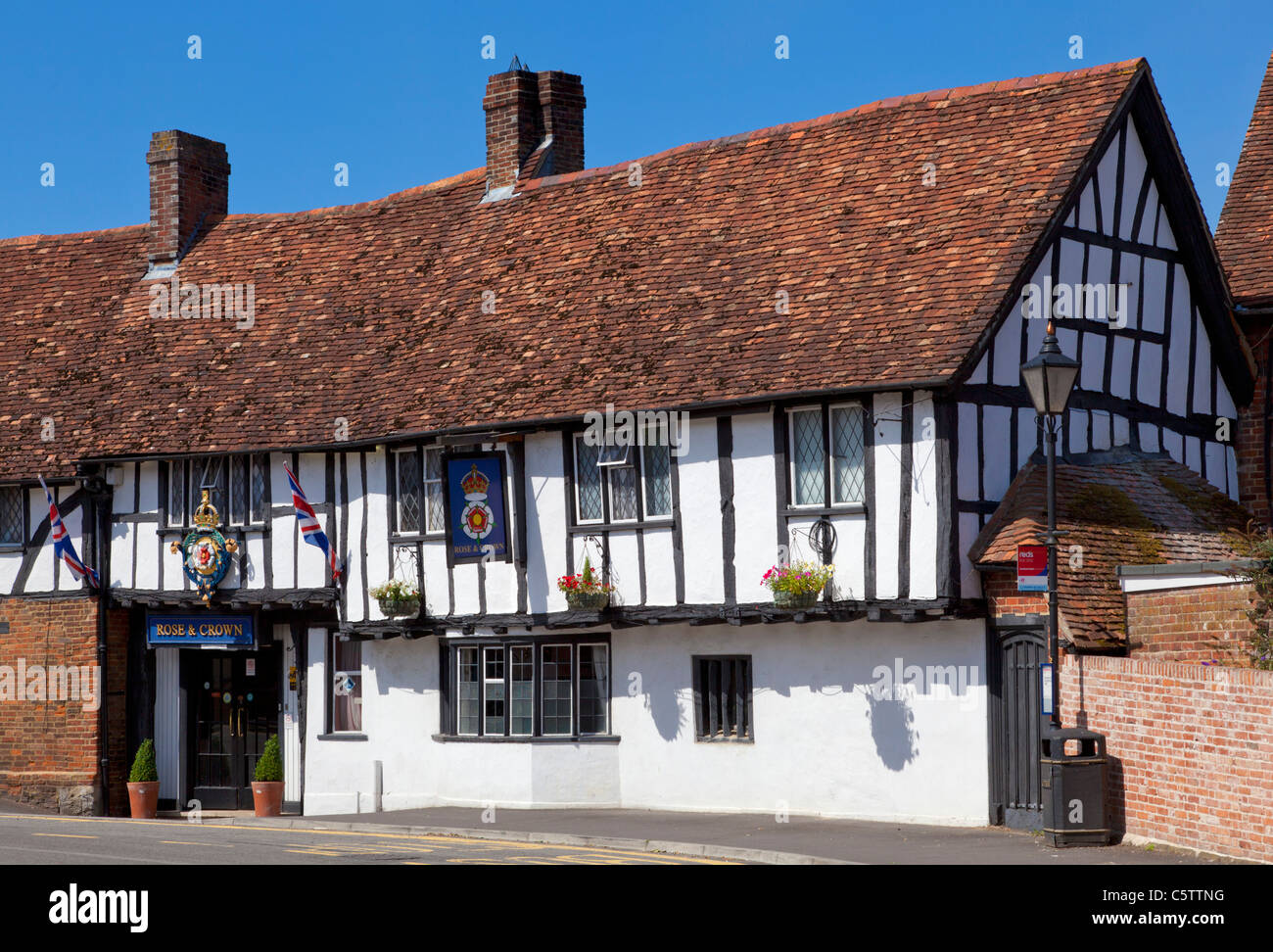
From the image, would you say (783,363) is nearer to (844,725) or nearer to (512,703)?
(844,725)

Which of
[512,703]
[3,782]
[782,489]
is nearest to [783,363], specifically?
[782,489]

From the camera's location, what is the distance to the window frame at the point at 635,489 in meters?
22.0

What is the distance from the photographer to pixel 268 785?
83.9ft

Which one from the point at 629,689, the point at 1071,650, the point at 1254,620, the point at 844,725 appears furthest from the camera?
the point at 629,689

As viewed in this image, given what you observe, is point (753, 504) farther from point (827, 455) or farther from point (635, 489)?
point (635, 489)

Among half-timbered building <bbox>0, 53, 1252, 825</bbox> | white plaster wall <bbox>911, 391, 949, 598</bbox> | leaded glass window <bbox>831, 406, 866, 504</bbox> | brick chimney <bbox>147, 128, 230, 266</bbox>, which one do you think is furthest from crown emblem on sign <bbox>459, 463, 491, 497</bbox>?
brick chimney <bbox>147, 128, 230, 266</bbox>

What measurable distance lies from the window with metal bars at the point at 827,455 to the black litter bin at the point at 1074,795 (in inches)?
187

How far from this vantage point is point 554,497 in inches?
899

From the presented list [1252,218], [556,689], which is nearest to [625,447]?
[556,689]

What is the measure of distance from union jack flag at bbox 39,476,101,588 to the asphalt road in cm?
587

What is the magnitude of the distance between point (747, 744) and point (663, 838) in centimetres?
328

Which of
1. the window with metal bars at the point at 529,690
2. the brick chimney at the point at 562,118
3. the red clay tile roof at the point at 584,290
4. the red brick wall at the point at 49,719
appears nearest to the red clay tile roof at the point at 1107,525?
the red clay tile roof at the point at 584,290

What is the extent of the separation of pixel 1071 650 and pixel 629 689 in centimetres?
609

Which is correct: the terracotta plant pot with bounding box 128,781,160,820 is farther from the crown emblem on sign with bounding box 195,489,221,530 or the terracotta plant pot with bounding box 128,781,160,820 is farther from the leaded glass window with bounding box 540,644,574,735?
the leaded glass window with bounding box 540,644,574,735
